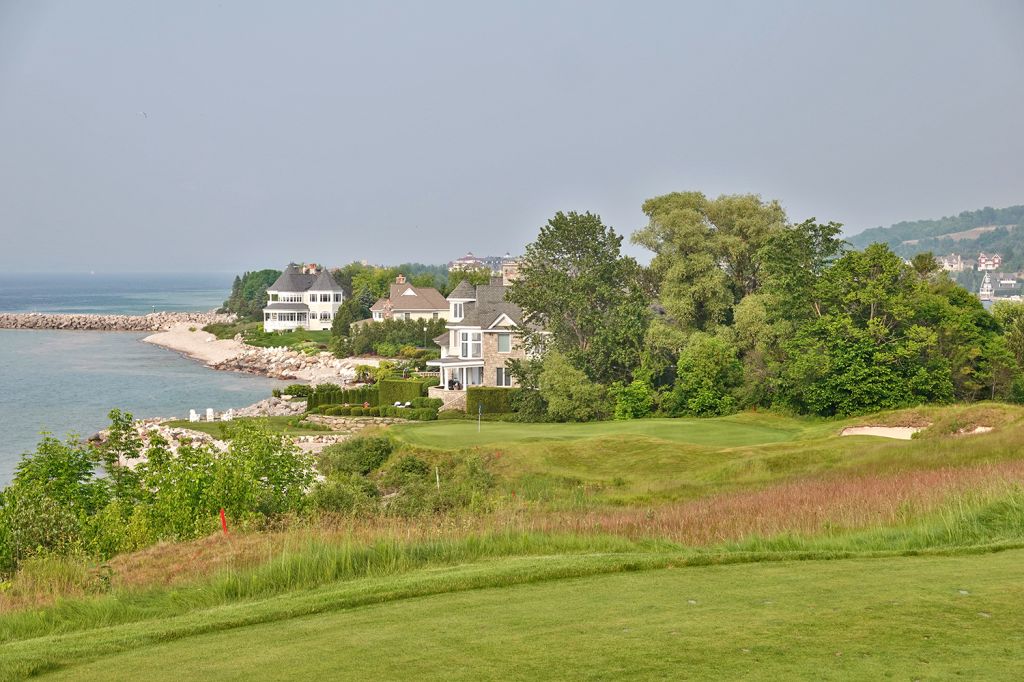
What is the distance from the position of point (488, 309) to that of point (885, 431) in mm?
26558

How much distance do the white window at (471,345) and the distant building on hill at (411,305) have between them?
40221 millimetres

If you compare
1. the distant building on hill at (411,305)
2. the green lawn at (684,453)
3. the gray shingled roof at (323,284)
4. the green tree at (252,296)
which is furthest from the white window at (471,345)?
the green tree at (252,296)

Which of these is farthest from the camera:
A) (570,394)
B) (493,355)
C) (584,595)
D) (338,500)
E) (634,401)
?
(493,355)

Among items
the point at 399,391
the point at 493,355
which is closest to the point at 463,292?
the point at 399,391

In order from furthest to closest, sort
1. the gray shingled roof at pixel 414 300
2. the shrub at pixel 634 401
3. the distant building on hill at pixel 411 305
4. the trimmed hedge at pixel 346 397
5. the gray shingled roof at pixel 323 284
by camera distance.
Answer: the gray shingled roof at pixel 323 284, the gray shingled roof at pixel 414 300, the distant building on hill at pixel 411 305, the trimmed hedge at pixel 346 397, the shrub at pixel 634 401

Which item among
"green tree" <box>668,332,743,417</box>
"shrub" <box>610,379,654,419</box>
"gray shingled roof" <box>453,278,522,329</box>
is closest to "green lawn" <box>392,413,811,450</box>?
"green tree" <box>668,332,743,417</box>

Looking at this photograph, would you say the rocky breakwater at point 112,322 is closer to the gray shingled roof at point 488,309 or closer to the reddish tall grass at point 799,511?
the gray shingled roof at point 488,309

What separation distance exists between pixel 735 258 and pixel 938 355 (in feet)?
46.8

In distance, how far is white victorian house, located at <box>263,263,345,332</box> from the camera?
380 ft

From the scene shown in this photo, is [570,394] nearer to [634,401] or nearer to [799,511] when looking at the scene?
[634,401]

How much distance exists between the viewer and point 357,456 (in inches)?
1284

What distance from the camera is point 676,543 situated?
12516mm

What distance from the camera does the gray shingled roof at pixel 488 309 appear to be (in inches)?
2072

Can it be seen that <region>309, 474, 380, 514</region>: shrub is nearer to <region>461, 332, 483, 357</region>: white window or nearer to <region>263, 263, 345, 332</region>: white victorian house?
<region>461, 332, 483, 357</region>: white window
